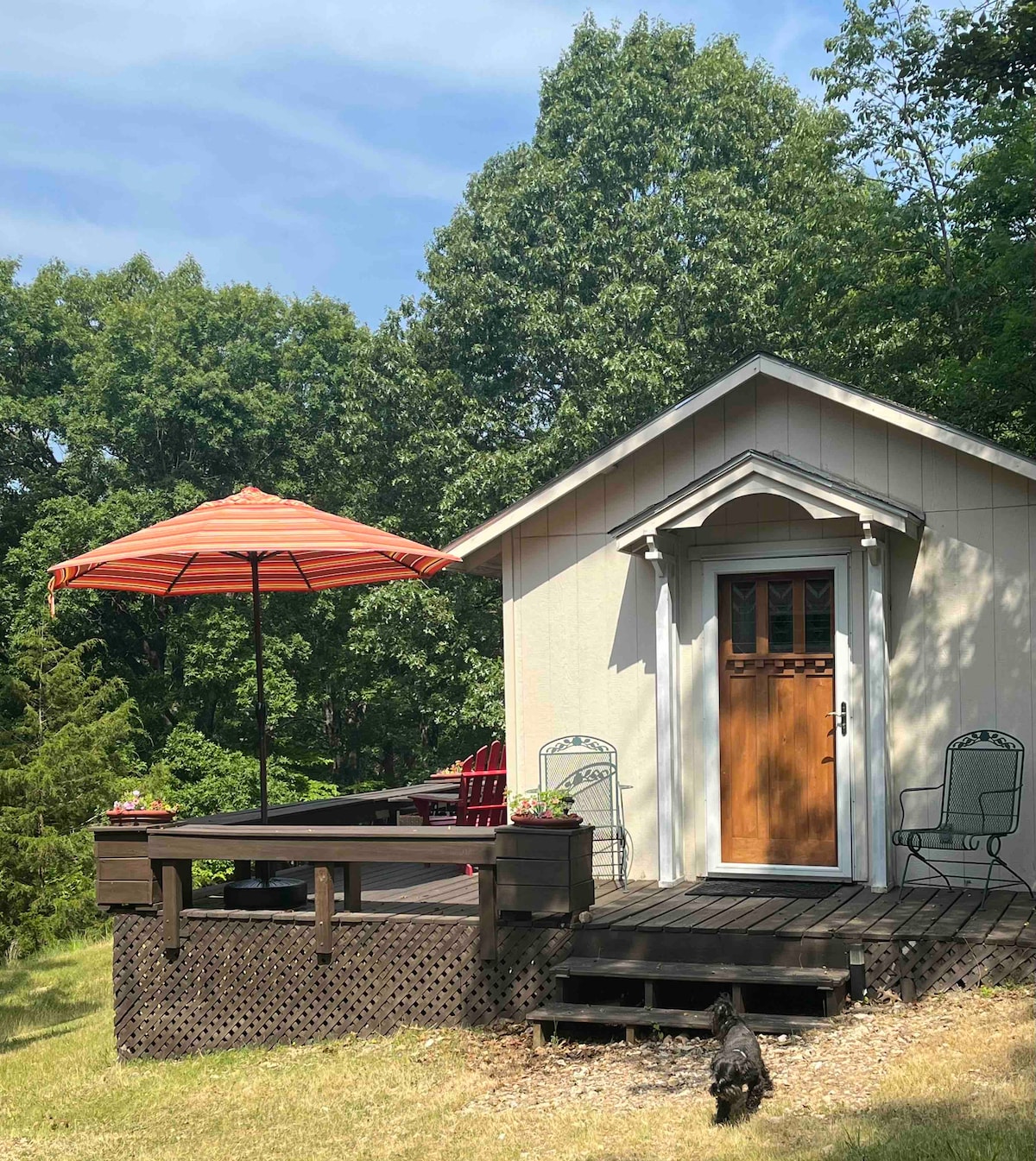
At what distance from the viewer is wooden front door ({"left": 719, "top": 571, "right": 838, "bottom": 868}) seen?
8.38m

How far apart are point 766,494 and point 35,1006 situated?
7.17 m

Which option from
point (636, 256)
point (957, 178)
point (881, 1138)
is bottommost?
point (881, 1138)

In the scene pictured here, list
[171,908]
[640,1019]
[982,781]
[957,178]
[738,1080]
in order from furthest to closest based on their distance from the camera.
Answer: [957,178] < [982,781] < [171,908] < [640,1019] < [738,1080]

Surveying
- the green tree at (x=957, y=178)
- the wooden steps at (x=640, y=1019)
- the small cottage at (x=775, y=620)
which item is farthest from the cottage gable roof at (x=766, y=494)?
the green tree at (x=957, y=178)

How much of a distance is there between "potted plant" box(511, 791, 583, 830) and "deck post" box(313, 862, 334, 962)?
1.22 metres

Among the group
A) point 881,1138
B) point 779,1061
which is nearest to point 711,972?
point 779,1061

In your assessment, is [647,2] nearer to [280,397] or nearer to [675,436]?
[280,397]

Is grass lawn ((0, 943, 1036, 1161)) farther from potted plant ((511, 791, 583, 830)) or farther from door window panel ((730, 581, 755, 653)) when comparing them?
door window panel ((730, 581, 755, 653))

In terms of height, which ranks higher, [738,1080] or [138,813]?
[138,813]

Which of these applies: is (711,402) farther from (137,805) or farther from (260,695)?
(137,805)

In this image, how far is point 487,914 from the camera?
282 inches

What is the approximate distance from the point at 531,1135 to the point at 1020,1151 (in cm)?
194

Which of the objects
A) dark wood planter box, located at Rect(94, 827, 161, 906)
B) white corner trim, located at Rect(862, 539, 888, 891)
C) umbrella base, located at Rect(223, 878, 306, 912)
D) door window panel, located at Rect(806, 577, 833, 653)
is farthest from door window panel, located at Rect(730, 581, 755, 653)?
dark wood planter box, located at Rect(94, 827, 161, 906)

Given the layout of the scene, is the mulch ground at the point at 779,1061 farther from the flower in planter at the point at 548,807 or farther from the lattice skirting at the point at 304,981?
the flower in planter at the point at 548,807
